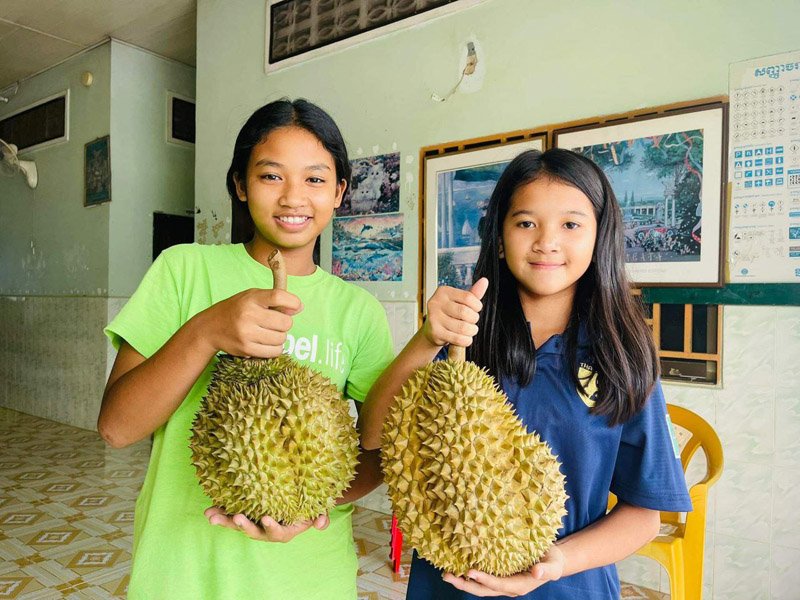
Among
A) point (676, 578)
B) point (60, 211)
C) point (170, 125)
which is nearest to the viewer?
point (676, 578)

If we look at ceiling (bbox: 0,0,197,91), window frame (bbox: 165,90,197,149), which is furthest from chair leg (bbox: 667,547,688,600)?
window frame (bbox: 165,90,197,149)

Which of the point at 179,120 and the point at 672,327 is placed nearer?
the point at 672,327

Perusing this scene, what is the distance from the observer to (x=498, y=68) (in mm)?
2635

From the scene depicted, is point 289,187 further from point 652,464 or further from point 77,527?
point 77,527

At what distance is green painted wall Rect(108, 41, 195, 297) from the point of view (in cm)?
466

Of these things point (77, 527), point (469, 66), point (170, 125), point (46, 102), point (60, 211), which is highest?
point (46, 102)

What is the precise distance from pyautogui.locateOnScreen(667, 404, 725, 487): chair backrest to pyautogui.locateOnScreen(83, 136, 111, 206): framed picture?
4.39 m

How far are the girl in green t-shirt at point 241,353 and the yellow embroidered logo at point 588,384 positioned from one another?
0.33m

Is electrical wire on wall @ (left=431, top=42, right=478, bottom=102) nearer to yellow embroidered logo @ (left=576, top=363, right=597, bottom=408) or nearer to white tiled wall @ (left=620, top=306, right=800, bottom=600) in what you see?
white tiled wall @ (left=620, top=306, right=800, bottom=600)

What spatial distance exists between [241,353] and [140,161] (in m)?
4.65

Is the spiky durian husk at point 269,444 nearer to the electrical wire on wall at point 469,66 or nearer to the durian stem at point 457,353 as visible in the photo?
the durian stem at point 457,353

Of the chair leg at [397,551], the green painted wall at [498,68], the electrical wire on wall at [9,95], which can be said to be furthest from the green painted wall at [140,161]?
the chair leg at [397,551]

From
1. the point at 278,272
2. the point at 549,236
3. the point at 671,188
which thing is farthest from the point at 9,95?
the point at 549,236

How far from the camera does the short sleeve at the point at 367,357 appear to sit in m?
0.99
